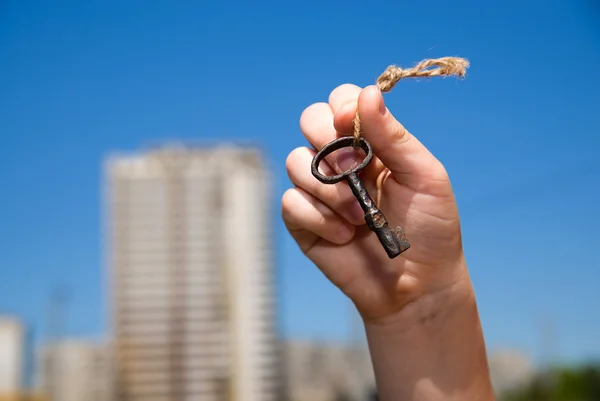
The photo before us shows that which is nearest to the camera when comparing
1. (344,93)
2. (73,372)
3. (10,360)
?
(344,93)

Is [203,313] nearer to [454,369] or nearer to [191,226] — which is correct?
[191,226]

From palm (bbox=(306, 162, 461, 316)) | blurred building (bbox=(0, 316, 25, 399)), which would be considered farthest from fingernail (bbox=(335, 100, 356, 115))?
blurred building (bbox=(0, 316, 25, 399))

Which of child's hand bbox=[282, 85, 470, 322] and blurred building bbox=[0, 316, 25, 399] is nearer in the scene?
child's hand bbox=[282, 85, 470, 322]

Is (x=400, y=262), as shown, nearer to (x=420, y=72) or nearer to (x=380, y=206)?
(x=380, y=206)

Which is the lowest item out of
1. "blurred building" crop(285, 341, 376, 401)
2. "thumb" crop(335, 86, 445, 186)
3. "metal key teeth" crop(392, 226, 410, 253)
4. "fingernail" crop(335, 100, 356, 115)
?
"metal key teeth" crop(392, 226, 410, 253)

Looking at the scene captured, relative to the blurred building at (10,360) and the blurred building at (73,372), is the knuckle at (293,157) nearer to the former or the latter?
the blurred building at (10,360)

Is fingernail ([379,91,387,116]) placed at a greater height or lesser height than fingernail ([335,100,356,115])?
lesser

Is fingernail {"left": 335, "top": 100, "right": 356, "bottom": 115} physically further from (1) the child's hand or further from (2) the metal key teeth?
(2) the metal key teeth

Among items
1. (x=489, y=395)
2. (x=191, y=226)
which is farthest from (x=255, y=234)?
(x=489, y=395)

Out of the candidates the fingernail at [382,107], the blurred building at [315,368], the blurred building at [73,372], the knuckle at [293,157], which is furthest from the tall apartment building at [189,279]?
the fingernail at [382,107]

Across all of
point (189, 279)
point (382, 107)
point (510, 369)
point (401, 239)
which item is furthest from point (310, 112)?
point (510, 369)
